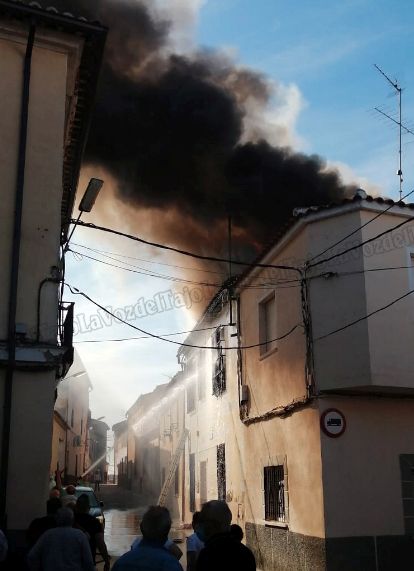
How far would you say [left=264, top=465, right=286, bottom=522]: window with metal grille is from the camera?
11109 mm

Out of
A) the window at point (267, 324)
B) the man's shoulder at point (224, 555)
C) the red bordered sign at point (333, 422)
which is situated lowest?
the man's shoulder at point (224, 555)

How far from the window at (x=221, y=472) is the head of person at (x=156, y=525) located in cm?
1199

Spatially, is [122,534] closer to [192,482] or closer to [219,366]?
[192,482]

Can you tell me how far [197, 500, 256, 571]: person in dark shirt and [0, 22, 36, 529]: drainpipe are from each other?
4259 millimetres

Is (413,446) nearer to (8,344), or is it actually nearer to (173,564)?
(8,344)

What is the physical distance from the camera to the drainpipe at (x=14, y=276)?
7.08m

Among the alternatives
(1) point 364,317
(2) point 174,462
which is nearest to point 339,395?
(1) point 364,317

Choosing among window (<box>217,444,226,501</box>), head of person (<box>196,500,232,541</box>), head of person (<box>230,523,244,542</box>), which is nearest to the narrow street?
window (<box>217,444,226,501</box>)

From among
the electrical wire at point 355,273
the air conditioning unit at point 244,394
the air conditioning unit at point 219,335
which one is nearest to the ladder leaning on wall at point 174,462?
the air conditioning unit at point 219,335

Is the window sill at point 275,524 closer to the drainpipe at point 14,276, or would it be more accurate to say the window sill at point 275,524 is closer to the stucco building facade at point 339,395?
the stucco building facade at point 339,395

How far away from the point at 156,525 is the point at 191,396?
57.8 ft

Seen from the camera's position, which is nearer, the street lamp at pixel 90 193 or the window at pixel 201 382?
the street lamp at pixel 90 193

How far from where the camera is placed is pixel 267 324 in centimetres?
1260

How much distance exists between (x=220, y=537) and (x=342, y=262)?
7281 mm
